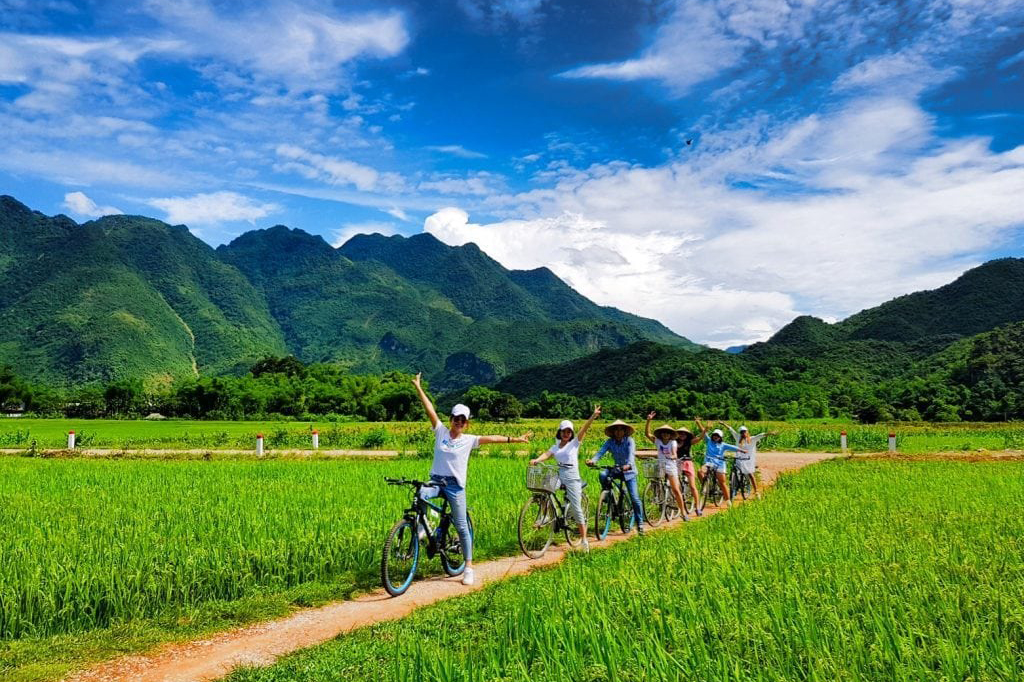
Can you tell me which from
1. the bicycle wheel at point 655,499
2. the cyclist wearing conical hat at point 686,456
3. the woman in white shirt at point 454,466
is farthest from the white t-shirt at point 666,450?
the woman in white shirt at point 454,466

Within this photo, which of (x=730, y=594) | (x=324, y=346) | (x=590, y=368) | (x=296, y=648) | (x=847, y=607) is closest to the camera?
(x=847, y=607)

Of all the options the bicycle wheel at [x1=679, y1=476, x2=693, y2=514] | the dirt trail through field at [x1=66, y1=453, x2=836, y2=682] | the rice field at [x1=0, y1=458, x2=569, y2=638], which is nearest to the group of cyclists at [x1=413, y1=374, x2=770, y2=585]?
the bicycle wheel at [x1=679, y1=476, x2=693, y2=514]

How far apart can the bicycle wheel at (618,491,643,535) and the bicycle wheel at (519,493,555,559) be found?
180 centimetres

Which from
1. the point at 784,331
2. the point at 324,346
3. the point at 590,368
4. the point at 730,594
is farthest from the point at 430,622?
the point at 324,346

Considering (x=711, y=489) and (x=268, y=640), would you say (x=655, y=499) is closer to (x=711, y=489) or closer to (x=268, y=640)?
(x=711, y=489)

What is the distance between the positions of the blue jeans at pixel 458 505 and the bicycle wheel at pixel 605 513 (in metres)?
3.27

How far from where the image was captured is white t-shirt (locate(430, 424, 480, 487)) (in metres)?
8.08

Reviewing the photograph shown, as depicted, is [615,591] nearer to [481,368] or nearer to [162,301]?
[481,368]

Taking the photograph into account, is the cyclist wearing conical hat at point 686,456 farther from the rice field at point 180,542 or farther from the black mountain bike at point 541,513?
the black mountain bike at point 541,513

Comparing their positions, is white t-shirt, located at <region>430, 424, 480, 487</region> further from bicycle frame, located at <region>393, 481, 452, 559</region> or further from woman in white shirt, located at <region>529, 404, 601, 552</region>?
woman in white shirt, located at <region>529, 404, 601, 552</region>

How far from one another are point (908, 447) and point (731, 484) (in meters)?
24.6

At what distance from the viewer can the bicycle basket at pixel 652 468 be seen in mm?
12031

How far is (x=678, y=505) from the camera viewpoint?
12.6 metres

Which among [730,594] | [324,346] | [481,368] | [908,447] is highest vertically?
[324,346]
